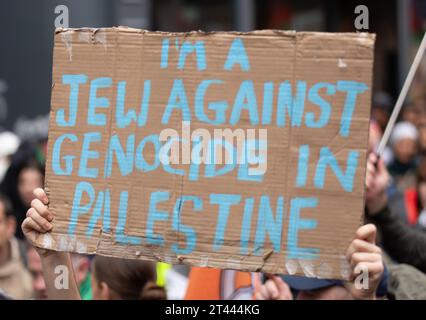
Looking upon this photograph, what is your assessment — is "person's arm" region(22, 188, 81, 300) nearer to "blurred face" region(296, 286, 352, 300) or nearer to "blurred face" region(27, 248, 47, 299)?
"blurred face" region(296, 286, 352, 300)

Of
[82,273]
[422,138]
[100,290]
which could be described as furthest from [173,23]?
[100,290]

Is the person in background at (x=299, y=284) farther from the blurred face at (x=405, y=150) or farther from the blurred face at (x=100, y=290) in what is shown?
the blurred face at (x=405, y=150)

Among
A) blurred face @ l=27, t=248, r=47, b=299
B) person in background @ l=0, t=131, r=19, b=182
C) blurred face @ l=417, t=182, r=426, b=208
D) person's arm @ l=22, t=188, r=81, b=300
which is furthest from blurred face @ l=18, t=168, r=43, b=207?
person's arm @ l=22, t=188, r=81, b=300

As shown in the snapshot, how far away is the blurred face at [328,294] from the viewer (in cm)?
328

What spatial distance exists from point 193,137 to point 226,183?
17cm

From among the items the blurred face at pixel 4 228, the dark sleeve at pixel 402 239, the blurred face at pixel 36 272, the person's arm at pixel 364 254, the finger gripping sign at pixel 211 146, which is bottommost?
the blurred face at pixel 36 272

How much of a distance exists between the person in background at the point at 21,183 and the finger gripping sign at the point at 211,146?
348cm

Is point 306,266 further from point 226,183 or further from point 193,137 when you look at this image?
point 193,137

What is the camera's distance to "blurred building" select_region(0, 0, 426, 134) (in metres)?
9.21

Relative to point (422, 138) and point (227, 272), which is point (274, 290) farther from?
point (422, 138)

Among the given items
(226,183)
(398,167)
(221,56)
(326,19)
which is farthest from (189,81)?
(326,19)

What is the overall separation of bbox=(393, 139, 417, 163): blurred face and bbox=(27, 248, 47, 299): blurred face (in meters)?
4.82

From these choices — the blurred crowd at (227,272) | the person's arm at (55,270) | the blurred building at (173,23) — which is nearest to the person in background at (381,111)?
the blurred building at (173,23)

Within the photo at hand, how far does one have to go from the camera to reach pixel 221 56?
2709 millimetres
